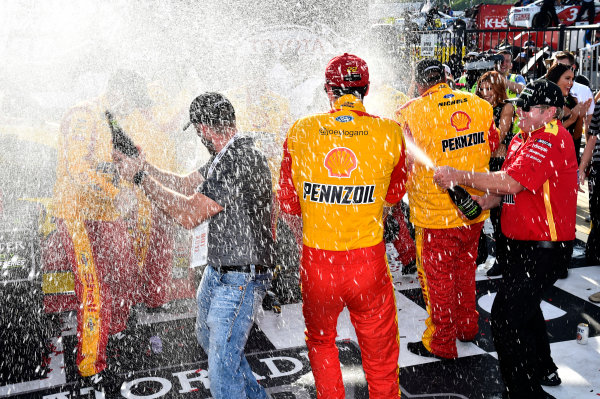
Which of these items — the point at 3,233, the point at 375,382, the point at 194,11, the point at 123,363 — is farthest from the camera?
the point at 194,11

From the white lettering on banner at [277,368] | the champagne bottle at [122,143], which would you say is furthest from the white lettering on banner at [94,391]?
the champagne bottle at [122,143]

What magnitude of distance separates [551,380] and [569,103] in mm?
3634

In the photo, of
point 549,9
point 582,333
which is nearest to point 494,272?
point 582,333

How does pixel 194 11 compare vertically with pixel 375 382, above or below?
above

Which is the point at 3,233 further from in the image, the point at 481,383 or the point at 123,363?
the point at 481,383

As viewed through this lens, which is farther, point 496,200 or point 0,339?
point 0,339

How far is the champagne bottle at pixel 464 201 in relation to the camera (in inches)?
142

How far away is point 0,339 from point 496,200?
3.94 m

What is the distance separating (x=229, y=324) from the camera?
→ 2977mm

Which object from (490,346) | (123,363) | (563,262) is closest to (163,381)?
(123,363)

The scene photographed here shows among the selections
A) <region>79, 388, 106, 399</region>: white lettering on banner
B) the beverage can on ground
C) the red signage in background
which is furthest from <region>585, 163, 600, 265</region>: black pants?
the red signage in background

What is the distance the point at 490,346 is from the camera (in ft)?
14.5

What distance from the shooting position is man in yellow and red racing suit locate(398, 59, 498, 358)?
13.5ft

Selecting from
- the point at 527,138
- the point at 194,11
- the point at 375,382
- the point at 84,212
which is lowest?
the point at 375,382
